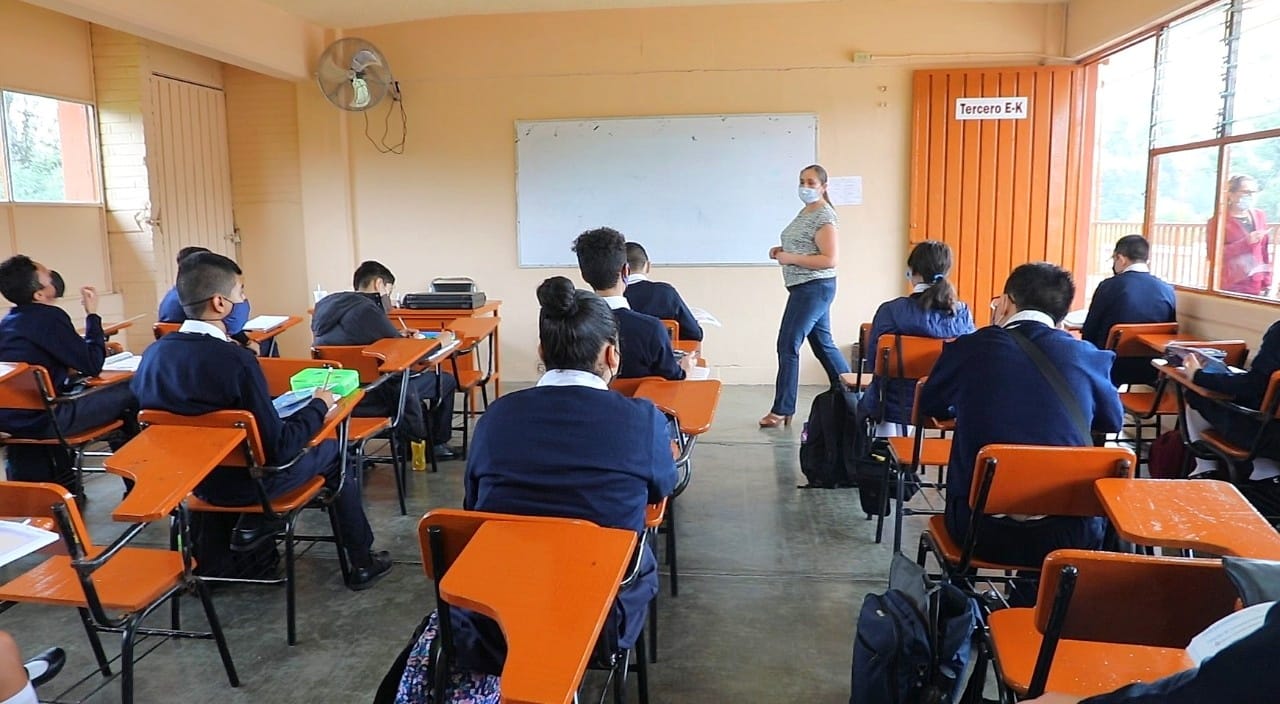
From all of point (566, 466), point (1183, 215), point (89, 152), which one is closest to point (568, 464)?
point (566, 466)

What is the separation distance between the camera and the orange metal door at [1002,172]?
5762 millimetres

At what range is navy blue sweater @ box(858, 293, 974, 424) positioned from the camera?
11.1ft

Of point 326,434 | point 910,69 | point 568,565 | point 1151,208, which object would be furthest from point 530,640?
point 910,69

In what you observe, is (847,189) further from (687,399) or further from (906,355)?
(687,399)

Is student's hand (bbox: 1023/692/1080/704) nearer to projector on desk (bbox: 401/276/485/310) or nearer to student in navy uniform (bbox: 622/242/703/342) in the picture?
student in navy uniform (bbox: 622/242/703/342)

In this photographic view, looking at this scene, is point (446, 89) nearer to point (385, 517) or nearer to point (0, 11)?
point (0, 11)

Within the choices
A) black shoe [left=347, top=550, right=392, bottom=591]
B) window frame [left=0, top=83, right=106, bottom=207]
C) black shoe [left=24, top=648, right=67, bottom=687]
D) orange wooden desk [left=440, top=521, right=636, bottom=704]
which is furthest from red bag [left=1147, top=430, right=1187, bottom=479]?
window frame [left=0, top=83, right=106, bottom=207]

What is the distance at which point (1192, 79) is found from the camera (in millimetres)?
4574

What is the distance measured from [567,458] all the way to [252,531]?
4.85ft

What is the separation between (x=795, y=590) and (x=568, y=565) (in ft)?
5.74

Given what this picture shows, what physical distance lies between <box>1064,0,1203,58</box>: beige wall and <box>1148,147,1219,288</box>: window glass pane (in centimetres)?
76

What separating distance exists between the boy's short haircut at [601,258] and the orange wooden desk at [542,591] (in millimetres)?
1676

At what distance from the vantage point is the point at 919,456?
2916 millimetres

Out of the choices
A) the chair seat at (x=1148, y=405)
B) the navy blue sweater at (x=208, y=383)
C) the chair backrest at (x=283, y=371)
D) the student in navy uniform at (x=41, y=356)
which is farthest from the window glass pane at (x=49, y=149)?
the chair seat at (x=1148, y=405)
